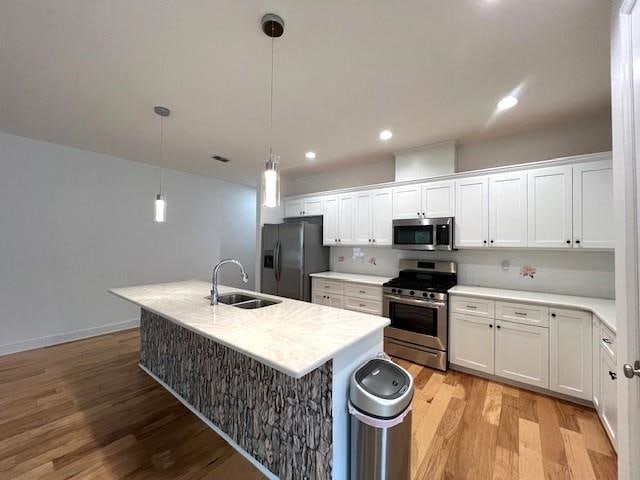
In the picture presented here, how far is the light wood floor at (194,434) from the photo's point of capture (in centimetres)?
156

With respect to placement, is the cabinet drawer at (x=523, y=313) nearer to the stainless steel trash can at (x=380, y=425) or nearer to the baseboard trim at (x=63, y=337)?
the stainless steel trash can at (x=380, y=425)

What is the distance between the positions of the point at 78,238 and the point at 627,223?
17.4 feet

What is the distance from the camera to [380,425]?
1194mm

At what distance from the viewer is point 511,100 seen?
7.27 ft

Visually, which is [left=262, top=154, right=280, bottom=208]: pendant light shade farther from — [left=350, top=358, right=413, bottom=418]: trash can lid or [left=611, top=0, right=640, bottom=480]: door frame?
[left=611, top=0, right=640, bottom=480]: door frame

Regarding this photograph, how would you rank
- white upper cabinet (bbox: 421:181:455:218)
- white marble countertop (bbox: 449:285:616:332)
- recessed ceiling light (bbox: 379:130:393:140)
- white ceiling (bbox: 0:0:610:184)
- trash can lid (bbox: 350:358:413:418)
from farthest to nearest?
white upper cabinet (bbox: 421:181:455:218) < recessed ceiling light (bbox: 379:130:393:140) < white marble countertop (bbox: 449:285:616:332) < white ceiling (bbox: 0:0:610:184) < trash can lid (bbox: 350:358:413:418)

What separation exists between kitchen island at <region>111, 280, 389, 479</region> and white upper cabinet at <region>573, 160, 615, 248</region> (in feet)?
7.22

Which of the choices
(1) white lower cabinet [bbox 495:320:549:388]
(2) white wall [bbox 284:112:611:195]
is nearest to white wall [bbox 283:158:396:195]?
(2) white wall [bbox 284:112:611:195]

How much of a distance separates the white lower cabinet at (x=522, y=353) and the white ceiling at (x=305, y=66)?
2055mm

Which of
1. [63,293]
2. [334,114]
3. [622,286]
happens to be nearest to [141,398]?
[63,293]

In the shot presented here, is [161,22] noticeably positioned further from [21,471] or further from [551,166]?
[551,166]

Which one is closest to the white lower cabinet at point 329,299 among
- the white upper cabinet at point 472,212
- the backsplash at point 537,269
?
the backsplash at point 537,269

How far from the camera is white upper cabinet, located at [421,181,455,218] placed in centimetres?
302

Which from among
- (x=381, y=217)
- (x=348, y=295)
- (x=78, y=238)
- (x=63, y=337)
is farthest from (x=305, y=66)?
(x=63, y=337)
